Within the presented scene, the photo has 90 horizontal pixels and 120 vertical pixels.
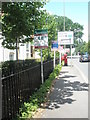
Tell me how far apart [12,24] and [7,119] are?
13.0 feet

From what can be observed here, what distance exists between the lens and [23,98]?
21.5ft

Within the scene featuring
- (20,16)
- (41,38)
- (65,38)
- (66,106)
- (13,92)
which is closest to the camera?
(13,92)

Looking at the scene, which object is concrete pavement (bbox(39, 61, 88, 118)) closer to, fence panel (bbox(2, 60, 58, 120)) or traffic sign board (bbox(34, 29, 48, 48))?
fence panel (bbox(2, 60, 58, 120))

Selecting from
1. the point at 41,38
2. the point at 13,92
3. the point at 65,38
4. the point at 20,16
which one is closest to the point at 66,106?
the point at 13,92

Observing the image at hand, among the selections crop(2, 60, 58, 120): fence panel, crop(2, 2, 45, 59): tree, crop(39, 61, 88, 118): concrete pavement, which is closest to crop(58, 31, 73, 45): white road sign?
crop(2, 2, 45, 59): tree

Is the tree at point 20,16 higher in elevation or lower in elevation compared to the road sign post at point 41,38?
higher

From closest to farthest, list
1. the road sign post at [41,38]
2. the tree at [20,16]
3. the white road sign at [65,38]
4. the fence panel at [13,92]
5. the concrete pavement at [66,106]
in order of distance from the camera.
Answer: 1. the fence panel at [13,92]
2. the concrete pavement at [66,106]
3. the tree at [20,16]
4. the road sign post at [41,38]
5. the white road sign at [65,38]

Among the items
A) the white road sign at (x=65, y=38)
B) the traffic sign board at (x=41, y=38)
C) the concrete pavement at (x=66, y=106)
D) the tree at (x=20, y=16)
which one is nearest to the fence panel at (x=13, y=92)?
the concrete pavement at (x=66, y=106)

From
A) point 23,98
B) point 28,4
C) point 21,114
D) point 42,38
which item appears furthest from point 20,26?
point 21,114

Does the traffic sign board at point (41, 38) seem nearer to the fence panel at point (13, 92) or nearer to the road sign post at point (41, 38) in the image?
the road sign post at point (41, 38)

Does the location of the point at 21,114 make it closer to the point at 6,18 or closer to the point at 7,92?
the point at 7,92

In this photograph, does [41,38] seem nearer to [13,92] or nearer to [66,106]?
[66,106]

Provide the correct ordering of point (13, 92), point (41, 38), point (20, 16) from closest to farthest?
point (13, 92) < point (20, 16) < point (41, 38)

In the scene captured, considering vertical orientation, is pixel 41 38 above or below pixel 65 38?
below
